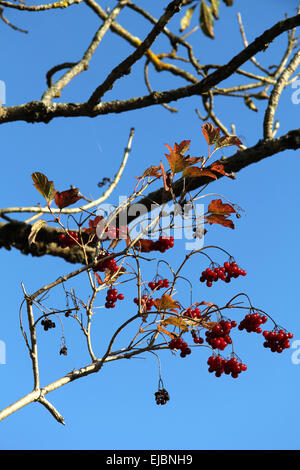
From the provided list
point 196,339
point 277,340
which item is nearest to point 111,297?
point 196,339

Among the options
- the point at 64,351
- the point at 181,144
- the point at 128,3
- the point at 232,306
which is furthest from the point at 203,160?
the point at 128,3

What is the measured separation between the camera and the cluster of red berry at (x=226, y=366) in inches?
77.6

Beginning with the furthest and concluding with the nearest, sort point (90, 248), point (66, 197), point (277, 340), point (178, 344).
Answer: point (90, 248) → point (277, 340) → point (66, 197) → point (178, 344)

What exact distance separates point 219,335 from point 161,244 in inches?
16.5

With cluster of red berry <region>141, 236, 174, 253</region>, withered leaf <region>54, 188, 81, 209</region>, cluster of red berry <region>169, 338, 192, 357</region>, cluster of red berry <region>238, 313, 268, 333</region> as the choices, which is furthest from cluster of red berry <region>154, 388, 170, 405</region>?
withered leaf <region>54, 188, 81, 209</region>

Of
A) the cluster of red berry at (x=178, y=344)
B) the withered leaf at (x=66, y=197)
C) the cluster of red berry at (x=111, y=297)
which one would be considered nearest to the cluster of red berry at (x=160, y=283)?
the cluster of red berry at (x=111, y=297)

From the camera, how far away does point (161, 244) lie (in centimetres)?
193

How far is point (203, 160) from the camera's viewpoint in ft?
5.97

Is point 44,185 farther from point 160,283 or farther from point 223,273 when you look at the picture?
point 223,273

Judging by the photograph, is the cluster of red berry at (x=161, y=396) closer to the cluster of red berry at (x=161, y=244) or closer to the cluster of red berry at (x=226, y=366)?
the cluster of red berry at (x=226, y=366)

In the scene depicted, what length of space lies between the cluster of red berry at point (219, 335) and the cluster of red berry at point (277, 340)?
0.22 meters

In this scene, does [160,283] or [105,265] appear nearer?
[105,265]

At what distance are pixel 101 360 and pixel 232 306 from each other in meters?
0.52
